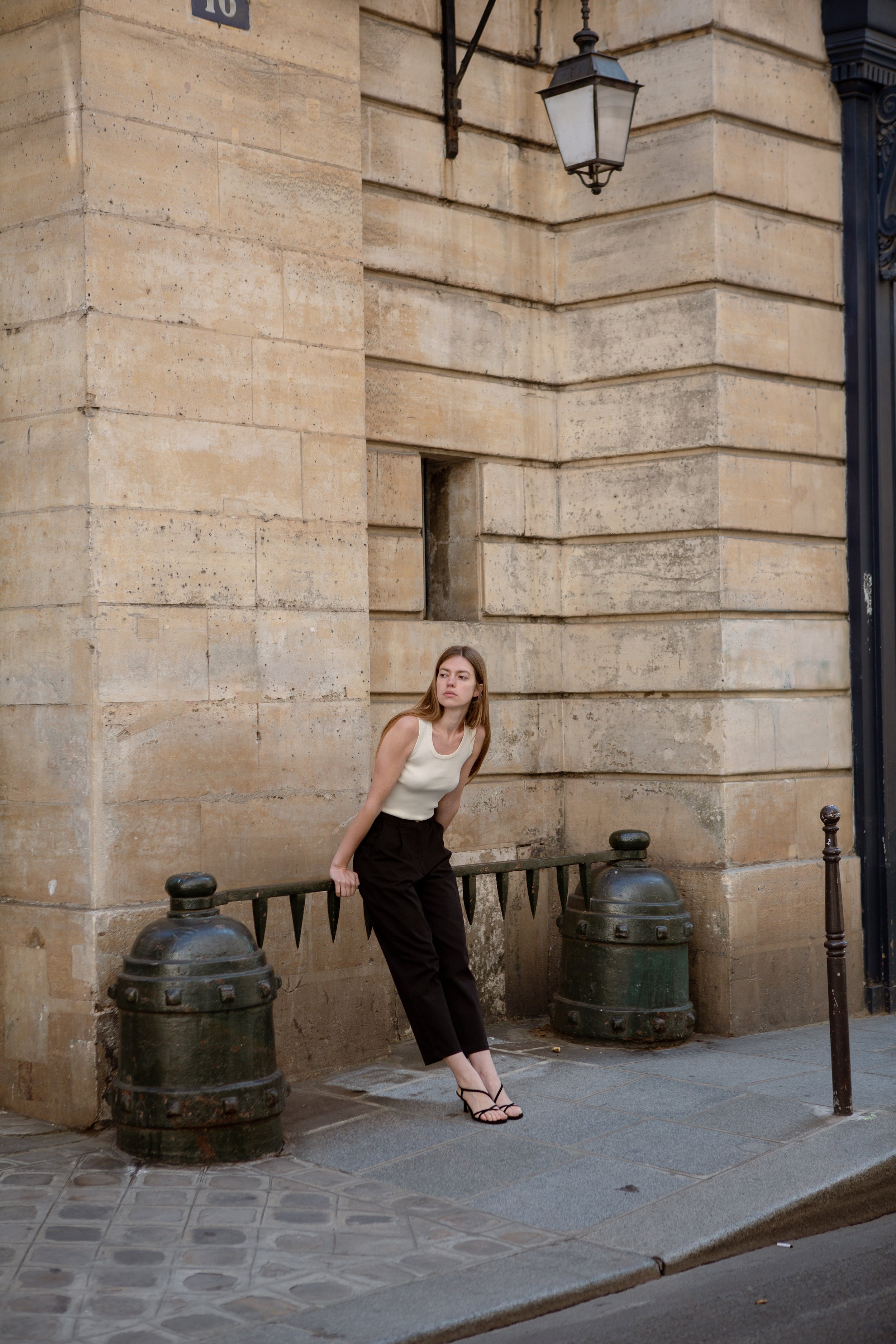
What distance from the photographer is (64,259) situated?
20.9 ft

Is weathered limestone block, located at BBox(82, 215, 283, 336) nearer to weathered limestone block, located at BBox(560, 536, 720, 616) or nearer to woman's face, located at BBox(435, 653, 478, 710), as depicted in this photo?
woman's face, located at BBox(435, 653, 478, 710)

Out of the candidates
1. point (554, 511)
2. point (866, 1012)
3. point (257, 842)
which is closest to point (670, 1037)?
point (866, 1012)

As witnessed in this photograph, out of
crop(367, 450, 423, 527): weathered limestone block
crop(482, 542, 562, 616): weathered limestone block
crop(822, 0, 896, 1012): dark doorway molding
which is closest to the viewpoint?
crop(367, 450, 423, 527): weathered limestone block

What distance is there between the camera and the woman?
20.5 feet

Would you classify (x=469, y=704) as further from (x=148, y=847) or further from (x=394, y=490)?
(x=394, y=490)

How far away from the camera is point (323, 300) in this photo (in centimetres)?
721

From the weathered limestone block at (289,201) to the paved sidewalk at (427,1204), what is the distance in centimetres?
385

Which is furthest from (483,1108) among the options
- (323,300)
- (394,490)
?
(323,300)

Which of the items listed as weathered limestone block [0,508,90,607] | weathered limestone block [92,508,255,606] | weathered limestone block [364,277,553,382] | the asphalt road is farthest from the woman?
weathered limestone block [364,277,553,382]

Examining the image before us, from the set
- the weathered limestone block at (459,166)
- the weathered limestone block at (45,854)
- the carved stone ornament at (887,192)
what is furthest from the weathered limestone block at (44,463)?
the carved stone ornament at (887,192)

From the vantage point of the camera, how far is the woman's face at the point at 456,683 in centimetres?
623

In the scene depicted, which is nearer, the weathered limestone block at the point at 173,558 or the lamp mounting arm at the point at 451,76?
the weathered limestone block at the point at 173,558

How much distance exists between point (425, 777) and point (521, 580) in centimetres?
254

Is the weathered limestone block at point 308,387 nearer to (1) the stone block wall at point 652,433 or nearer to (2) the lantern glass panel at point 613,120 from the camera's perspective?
(1) the stone block wall at point 652,433
